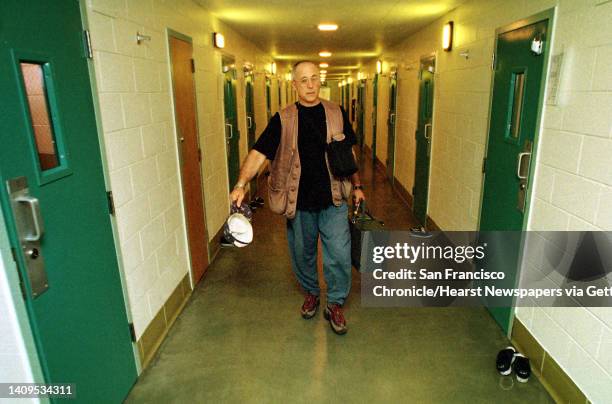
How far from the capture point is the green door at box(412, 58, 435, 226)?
466 centimetres

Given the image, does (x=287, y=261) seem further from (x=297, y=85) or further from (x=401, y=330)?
(x=297, y=85)

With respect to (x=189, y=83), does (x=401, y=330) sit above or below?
below

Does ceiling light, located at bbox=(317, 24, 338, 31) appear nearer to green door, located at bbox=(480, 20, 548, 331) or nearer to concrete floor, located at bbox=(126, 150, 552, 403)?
green door, located at bbox=(480, 20, 548, 331)

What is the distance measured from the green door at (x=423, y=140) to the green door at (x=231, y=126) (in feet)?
7.57

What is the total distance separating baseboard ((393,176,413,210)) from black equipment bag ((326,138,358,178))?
3408 millimetres

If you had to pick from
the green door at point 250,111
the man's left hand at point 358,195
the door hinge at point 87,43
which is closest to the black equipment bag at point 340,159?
the man's left hand at point 358,195

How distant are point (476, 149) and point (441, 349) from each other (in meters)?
1.61

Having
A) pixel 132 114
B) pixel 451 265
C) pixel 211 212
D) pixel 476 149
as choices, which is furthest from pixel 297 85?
pixel 451 265

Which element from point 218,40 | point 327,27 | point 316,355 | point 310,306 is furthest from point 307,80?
point 327,27

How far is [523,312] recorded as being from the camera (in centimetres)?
240

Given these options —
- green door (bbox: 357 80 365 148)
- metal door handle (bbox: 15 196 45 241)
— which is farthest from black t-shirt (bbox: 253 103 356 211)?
green door (bbox: 357 80 365 148)

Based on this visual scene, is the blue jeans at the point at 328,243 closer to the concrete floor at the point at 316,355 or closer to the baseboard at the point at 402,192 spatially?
the concrete floor at the point at 316,355

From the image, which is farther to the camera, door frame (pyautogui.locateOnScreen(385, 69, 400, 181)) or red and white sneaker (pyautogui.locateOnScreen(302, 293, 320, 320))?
door frame (pyautogui.locateOnScreen(385, 69, 400, 181))

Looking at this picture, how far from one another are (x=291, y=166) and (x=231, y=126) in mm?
2447
